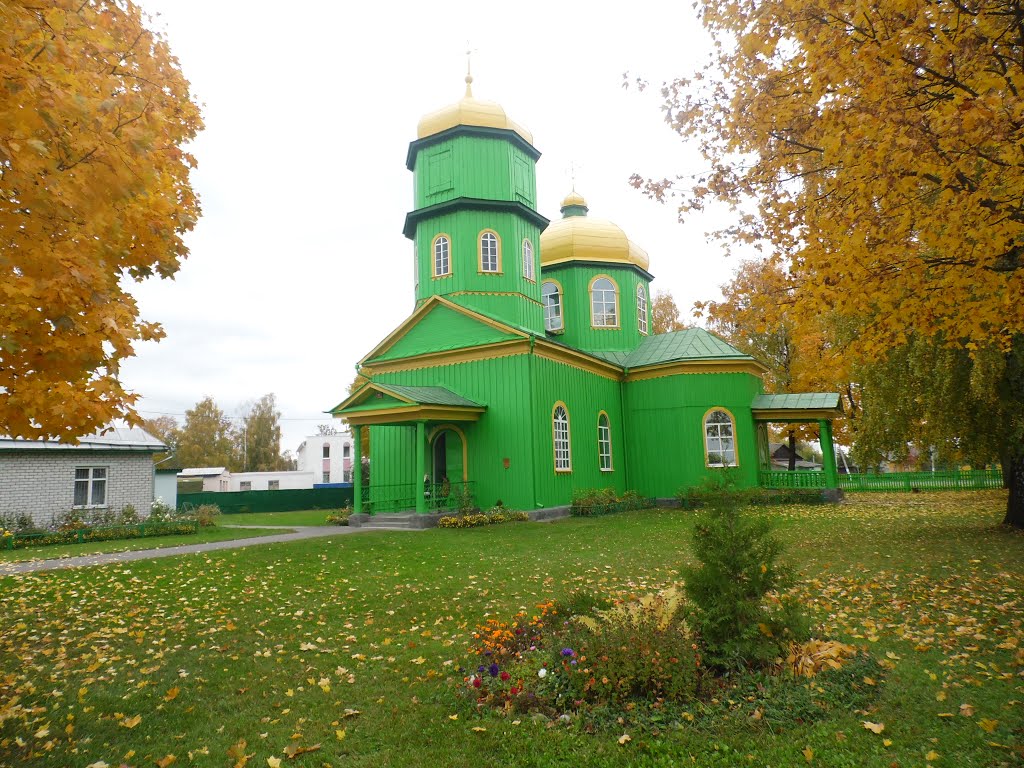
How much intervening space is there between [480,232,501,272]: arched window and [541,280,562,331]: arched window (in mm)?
4656

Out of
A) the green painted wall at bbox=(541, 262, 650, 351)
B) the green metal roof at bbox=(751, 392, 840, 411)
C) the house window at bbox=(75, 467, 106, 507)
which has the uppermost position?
the green painted wall at bbox=(541, 262, 650, 351)

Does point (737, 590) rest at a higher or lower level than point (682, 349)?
lower

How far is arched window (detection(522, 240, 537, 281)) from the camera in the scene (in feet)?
68.2

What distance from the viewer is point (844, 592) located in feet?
24.4

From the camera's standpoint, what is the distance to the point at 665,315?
1489 inches

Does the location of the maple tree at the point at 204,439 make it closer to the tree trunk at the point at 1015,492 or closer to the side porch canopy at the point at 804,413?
the side porch canopy at the point at 804,413

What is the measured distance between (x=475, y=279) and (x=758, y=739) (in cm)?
1720

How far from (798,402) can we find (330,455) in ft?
137

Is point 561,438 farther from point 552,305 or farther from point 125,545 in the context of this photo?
point 125,545

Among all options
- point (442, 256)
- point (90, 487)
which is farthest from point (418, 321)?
point (90, 487)

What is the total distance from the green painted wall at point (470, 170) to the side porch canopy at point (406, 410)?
6.75m

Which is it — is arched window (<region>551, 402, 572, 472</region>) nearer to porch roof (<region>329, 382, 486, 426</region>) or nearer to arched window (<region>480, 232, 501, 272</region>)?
porch roof (<region>329, 382, 486, 426</region>)

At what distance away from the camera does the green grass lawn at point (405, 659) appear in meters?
3.80

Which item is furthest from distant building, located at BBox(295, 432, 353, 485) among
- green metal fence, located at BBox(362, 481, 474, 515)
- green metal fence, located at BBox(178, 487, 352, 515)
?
green metal fence, located at BBox(362, 481, 474, 515)
